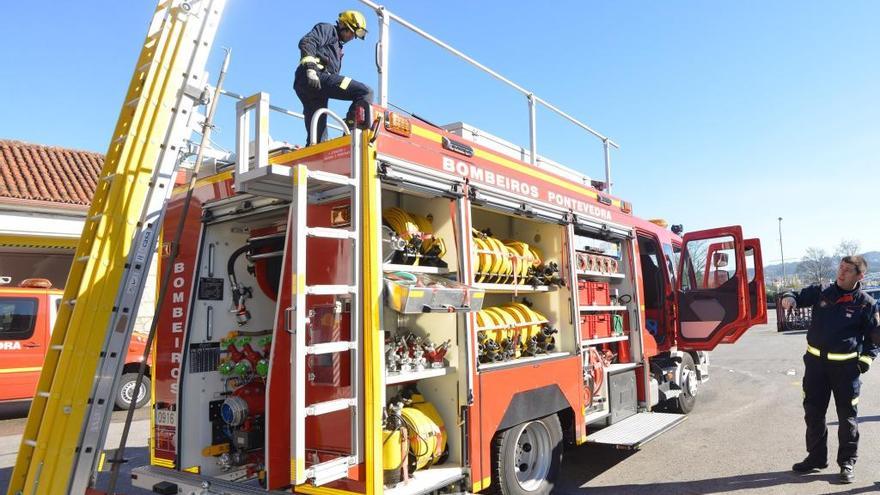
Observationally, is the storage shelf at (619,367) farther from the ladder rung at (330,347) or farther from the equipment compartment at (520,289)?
the ladder rung at (330,347)

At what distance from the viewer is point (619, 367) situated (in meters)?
6.34

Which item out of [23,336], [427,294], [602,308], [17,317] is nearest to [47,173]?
[17,317]

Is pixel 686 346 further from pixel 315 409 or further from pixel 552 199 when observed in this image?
pixel 315 409

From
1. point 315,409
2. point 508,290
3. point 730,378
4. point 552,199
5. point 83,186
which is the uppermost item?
point 83,186

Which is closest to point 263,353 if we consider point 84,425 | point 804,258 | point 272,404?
point 272,404

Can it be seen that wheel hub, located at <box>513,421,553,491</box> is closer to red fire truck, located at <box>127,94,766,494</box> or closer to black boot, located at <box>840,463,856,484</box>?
red fire truck, located at <box>127,94,766,494</box>

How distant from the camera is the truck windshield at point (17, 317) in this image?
8.86 m

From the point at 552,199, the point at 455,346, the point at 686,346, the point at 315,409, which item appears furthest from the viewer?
the point at 686,346

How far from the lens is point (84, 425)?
3.40 meters

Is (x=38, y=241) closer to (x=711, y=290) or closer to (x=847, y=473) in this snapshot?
(x=711, y=290)

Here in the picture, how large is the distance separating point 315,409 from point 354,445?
342 mm

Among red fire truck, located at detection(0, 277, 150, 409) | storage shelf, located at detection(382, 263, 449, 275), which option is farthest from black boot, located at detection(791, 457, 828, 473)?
red fire truck, located at detection(0, 277, 150, 409)

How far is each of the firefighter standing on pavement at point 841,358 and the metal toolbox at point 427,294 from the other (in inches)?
141

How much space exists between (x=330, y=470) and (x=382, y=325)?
78 cm
